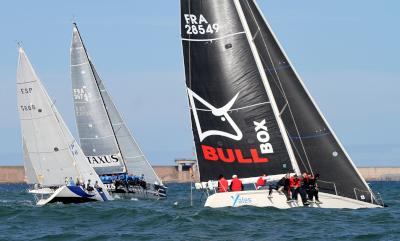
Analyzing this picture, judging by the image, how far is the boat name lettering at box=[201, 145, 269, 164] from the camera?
102 ft

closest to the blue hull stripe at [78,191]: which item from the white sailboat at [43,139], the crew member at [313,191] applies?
the white sailboat at [43,139]

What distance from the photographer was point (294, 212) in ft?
95.4

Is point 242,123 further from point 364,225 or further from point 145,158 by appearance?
point 145,158

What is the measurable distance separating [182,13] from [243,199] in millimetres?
6045

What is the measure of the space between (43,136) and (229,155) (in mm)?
14387

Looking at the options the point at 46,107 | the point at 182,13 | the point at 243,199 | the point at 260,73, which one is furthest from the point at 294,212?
the point at 46,107

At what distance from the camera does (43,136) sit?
4338cm

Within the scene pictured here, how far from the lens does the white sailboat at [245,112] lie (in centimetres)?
3064

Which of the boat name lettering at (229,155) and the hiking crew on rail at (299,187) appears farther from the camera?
the boat name lettering at (229,155)

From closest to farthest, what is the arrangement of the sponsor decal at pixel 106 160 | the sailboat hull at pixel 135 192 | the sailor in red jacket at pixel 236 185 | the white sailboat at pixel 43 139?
the sailor in red jacket at pixel 236 185 → the white sailboat at pixel 43 139 → the sailboat hull at pixel 135 192 → the sponsor decal at pixel 106 160

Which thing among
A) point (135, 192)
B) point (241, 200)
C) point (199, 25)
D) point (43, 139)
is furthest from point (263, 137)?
point (135, 192)

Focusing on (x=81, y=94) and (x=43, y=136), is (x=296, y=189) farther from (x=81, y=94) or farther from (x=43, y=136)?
(x=81, y=94)

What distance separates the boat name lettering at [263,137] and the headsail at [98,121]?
23.6 m

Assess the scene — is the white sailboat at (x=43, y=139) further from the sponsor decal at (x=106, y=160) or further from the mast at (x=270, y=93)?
the mast at (x=270, y=93)
